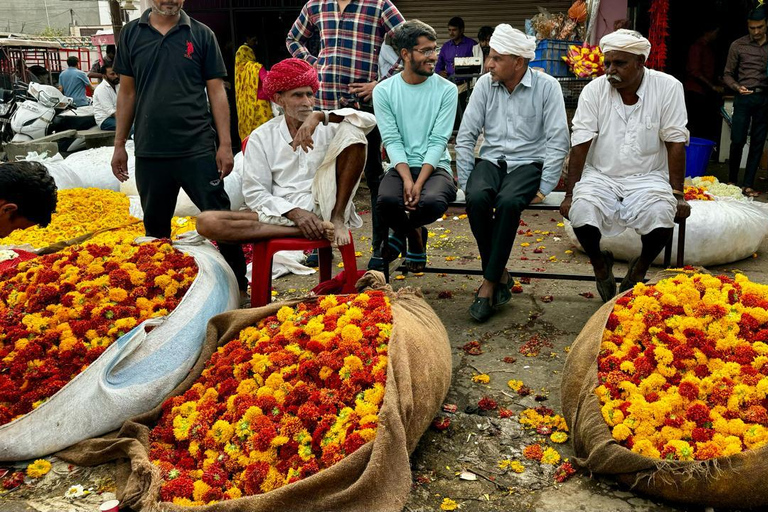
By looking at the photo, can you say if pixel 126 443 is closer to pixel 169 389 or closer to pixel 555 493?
pixel 169 389

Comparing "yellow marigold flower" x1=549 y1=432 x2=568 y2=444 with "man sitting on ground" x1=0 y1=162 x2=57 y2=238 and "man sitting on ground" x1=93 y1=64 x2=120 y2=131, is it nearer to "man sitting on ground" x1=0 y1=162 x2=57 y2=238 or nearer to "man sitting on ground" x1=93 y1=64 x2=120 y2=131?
"man sitting on ground" x1=0 y1=162 x2=57 y2=238

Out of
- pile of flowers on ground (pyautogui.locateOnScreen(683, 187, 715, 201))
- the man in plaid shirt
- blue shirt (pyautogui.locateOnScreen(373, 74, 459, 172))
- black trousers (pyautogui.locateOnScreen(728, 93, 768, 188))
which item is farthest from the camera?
black trousers (pyautogui.locateOnScreen(728, 93, 768, 188))

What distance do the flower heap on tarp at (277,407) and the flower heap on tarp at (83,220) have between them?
270cm

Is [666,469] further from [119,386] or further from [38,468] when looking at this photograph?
[38,468]

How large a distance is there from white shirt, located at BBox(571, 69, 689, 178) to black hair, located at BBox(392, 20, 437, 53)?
3.61 ft

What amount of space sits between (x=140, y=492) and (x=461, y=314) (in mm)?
2528

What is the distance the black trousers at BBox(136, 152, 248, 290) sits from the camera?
4.51 meters

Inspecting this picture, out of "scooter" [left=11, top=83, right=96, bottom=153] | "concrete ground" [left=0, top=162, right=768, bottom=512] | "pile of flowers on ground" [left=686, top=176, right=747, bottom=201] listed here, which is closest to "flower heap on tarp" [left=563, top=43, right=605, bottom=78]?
"pile of flowers on ground" [left=686, top=176, right=747, bottom=201]

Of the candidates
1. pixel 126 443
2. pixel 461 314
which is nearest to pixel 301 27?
pixel 461 314

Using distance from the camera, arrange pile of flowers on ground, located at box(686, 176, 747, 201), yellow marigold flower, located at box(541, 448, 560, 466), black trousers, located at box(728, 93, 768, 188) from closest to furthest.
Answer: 1. yellow marigold flower, located at box(541, 448, 560, 466)
2. pile of flowers on ground, located at box(686, 176, 747, 201)
3. black trousers, located at box(728, 93, 768, 188)

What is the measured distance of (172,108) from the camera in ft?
14.6

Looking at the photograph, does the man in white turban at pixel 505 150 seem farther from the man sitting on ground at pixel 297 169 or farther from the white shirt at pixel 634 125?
the man sitting on ground at pixel 297 169

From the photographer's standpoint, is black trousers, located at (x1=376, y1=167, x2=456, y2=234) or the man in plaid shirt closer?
black trousers, located at (x1=376, y1=167, x2=456, y2=234)

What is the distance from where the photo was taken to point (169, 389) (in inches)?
132
